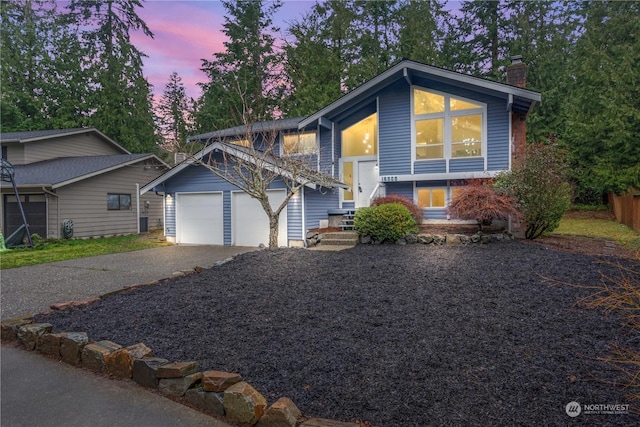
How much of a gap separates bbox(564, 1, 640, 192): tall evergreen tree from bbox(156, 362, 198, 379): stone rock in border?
771 inches

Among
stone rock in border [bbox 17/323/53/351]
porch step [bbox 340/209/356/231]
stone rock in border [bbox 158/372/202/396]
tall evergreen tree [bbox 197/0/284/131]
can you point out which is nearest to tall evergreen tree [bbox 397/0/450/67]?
tall evergreen tree [bbox 197/0/284/131]

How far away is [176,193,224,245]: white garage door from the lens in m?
13.8

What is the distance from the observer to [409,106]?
13.8 meters

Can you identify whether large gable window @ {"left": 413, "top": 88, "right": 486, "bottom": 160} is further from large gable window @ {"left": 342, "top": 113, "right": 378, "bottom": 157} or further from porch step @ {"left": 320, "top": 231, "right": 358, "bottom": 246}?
porch step @ {"left": 320, "top": 231, "right": 358, "bottom": 246}

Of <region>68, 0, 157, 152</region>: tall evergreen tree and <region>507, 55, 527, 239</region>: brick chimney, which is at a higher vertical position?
<region>68, 0, 157, 152</region>: tall evergreen tree

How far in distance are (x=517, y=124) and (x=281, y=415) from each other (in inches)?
539

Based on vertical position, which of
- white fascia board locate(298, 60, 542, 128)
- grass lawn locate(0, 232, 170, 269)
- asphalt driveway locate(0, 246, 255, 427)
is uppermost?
white fascia board locate(298, 60, 542, 128)

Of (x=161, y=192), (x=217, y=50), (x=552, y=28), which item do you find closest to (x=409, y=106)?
(x=161, y=192)

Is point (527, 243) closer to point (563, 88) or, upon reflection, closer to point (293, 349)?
point (293, 349)

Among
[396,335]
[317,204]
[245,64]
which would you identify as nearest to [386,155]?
[317,204]

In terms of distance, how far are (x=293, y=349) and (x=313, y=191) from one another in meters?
9.41

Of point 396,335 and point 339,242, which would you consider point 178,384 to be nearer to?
point 396,335

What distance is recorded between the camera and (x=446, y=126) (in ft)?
43.8

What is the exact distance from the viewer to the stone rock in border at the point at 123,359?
3318 mm
